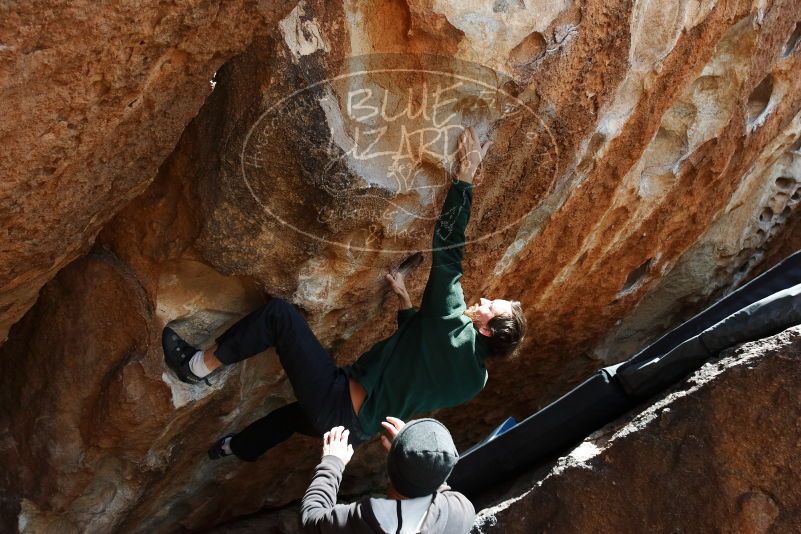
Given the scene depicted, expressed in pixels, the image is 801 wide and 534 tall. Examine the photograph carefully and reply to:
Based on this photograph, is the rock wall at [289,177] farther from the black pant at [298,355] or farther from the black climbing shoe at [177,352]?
the black pant at [298,355]

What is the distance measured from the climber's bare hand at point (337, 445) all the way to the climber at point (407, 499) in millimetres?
100

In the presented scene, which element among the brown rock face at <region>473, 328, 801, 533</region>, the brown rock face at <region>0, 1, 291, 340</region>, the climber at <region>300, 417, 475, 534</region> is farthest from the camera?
the brown rock face at <region>473, 328, 801, 533</region>

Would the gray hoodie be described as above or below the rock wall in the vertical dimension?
below

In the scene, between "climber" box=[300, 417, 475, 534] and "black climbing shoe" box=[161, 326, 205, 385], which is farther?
"black climbing shoe" box=[161, 326, 205, 385]

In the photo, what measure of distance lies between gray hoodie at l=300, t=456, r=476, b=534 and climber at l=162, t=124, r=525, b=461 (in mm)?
431

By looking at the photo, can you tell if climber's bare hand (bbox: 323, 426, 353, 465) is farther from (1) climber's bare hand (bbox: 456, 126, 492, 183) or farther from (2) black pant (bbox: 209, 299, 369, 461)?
(1) climber's bare hand (bbox: 456, 126, 492, 183)

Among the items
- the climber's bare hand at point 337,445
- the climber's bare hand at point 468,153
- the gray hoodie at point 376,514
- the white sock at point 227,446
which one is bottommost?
the gray hoodie at point 376,514

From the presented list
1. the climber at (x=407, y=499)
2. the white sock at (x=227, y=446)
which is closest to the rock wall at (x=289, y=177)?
the white sock at (x=227, y=446)

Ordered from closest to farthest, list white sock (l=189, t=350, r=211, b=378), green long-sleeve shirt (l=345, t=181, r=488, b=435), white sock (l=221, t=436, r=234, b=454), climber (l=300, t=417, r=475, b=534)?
climber (l=300, t=417, r=475, b=534)
green long-sleeve shirt (l=345, t=181, r=488, b=435)
white sock (l=189, t=350, r=211, b=378)
white sock (l=221, t=436, r=234, b=454)

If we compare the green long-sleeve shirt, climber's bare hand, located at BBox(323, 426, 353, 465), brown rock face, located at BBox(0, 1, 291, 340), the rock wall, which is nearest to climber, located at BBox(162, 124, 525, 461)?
the green long-sleeve shirt

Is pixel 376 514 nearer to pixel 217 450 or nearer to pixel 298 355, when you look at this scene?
pixel 298 355

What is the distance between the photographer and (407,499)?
1976mm

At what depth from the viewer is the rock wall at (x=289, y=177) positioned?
194 centimetres

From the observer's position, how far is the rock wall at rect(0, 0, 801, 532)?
1940 millimetres
